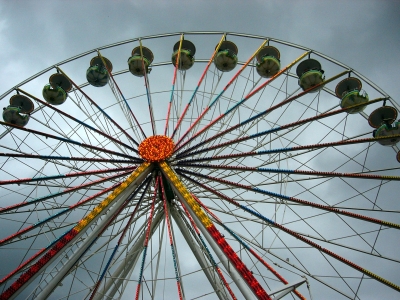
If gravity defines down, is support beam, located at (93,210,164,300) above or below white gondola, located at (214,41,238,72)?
below

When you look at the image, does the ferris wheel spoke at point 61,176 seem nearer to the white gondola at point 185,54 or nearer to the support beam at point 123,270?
the support beam at point 123,270

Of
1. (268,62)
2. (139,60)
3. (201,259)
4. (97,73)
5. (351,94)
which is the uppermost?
(97,73)

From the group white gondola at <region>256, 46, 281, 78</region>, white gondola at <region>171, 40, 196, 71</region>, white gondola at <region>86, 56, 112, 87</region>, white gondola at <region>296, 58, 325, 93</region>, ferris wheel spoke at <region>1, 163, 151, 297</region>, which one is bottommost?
ferris wheel spoke at <region>1, 163, 151, 297</region>

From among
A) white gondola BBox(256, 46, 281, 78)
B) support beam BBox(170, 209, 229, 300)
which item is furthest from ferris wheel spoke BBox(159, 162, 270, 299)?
white gondola BBox(256, 46, 281, 78)

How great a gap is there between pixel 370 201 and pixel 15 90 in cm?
1426

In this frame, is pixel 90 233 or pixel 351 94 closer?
pixel 90 233

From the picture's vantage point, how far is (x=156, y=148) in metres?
11.7

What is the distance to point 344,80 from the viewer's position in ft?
43.1

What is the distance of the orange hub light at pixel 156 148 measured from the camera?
1141 centimetres

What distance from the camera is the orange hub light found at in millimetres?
11414

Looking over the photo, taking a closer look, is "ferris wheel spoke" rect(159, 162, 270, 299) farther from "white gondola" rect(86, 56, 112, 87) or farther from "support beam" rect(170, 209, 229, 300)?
"white gondola" rect(86, 56, 112, 87)

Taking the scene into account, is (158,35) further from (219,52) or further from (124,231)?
(124,231)

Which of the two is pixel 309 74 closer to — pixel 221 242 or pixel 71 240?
pixel 221 242

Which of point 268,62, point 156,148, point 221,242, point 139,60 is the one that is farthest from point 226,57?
point 221,242
